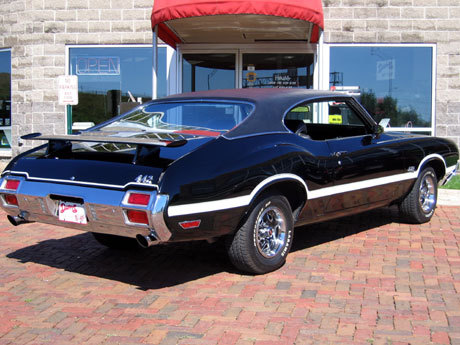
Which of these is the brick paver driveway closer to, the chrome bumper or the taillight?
the chrome bumper

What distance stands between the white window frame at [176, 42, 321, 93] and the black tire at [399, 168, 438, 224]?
208 inches

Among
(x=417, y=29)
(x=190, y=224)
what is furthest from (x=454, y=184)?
(x=190, y=224)

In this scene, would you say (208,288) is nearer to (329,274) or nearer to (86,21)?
(329,274)

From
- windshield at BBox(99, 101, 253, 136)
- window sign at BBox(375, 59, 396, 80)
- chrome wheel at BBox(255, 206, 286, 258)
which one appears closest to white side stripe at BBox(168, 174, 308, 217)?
chrome wheel at BBox(255, 206, 286, 258)

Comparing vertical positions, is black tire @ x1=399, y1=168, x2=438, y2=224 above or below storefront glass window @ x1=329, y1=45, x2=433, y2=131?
below

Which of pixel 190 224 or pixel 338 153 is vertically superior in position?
pixel 338 153

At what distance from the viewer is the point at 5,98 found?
44.9ft

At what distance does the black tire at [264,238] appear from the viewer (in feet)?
16.2

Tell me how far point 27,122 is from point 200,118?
8.73 metres

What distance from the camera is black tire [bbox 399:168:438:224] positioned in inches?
276

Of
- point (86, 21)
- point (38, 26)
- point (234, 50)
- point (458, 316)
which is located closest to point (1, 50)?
point (38, 26)

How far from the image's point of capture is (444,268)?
5.43 meters

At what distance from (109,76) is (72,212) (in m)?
8.61

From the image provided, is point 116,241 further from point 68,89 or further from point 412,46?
point 412,46
